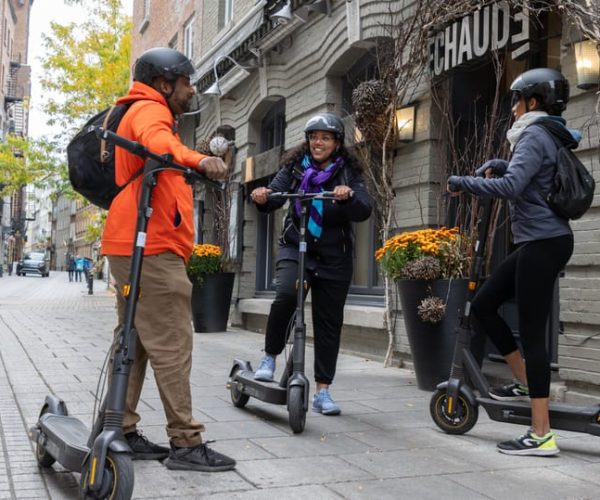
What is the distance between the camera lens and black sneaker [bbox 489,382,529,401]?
4375 mm

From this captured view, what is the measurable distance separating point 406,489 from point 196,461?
98 centimetres

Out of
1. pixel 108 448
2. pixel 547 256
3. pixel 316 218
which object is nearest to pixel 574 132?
pixel 547 256

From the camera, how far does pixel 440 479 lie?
3.56m

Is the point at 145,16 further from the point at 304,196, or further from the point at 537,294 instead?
the point at 537,294

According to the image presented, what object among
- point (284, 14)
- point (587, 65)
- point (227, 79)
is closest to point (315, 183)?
point (587, 65)

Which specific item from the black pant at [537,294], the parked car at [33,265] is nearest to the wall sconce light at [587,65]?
the black pant at [537,294]

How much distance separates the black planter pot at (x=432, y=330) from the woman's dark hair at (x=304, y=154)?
1465mm

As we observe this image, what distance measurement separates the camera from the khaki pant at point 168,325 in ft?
11.0

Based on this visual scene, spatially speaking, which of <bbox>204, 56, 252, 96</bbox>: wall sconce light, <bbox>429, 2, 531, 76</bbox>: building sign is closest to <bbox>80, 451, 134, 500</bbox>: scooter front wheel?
<bbox>429, 2, 531, 76</bbox>: building sign

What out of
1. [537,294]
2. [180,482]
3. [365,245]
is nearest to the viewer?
[180,482]

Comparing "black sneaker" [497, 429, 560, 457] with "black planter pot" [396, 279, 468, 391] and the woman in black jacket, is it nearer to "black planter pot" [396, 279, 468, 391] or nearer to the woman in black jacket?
the woman in black jacket

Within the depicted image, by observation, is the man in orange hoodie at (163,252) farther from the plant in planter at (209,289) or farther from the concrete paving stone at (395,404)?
the plant in planter at (209,289)

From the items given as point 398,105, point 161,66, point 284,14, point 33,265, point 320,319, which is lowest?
point 320,319

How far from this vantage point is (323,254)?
16.1ft
